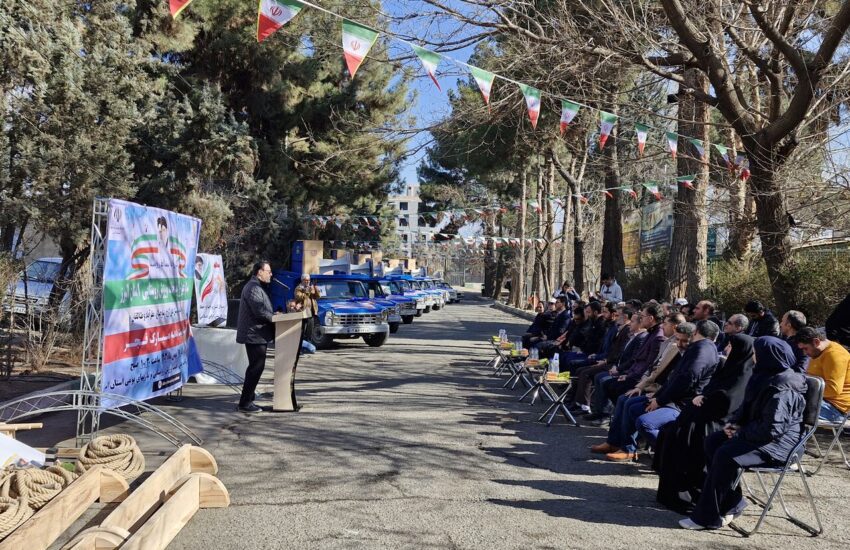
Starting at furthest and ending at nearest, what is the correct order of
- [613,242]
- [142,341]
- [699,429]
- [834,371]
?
[613,242]
[142,341]
[834,371]
[699,429]

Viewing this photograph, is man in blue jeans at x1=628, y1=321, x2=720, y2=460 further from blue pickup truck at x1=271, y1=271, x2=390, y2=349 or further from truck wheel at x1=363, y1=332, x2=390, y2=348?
truck wheel at x1=363, y1=332, x2=390, y2=348

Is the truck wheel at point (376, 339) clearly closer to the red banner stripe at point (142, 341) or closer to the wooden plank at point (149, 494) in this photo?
the red banner stripe at point (142, 341)

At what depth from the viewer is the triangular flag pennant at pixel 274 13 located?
823 cm

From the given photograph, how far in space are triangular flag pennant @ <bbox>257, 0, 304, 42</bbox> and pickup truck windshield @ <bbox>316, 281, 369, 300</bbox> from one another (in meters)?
12.6

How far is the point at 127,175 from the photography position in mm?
15297

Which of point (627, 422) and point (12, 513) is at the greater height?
point (627, 422)

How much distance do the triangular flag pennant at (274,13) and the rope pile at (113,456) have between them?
440cm

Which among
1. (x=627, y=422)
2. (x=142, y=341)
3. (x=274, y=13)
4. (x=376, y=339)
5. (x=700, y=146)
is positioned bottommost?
(x=376, y=339)

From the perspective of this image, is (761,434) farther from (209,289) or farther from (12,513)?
(209,289)

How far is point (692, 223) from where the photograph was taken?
1499 centimetres

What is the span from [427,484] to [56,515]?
2956mm

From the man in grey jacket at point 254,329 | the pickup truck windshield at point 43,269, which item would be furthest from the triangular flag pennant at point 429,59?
the pickup truck windshield at point 43,269

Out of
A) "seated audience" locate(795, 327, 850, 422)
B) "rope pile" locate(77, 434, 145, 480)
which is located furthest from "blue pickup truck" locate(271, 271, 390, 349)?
"seated audience" locate(795, 327, 850, 422)

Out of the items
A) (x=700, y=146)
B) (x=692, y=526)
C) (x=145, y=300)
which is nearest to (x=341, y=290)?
(x=700, y=146)
